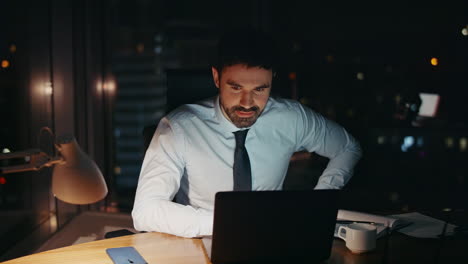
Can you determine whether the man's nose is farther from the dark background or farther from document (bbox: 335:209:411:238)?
the dark background

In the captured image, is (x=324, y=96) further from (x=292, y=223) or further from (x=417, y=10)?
(x=292, y=223)

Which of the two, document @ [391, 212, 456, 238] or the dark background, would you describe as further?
the dark background

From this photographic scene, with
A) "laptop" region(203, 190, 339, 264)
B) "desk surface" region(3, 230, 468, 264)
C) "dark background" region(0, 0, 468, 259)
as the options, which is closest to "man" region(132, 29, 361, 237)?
"desk surface" region(3, 230, 468, 264)

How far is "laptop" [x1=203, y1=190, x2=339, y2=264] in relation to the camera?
47.4 inches

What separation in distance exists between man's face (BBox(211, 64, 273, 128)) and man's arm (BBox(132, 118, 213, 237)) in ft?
0.82

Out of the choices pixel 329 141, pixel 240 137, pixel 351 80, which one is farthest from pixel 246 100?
pixel 351 80

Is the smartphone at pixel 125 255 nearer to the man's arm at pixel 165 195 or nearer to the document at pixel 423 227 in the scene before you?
the man's arm at pixel 165 195

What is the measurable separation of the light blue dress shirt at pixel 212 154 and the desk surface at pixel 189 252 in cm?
9

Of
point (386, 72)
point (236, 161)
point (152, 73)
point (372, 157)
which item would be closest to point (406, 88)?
point (386, 72)

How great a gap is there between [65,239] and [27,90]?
898mm

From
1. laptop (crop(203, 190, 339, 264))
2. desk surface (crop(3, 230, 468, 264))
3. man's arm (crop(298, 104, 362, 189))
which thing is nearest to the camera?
laptop (crop(203, 190, 339, 264))

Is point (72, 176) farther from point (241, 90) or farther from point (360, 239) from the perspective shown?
point (241, 90)

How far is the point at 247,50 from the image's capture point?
202 cm

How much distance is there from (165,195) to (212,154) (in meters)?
0.43
